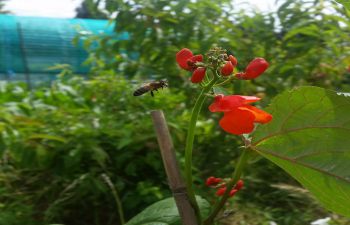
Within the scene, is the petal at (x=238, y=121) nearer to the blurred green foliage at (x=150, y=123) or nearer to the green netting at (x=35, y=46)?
the blurred green foliage at (x=150, y=123)

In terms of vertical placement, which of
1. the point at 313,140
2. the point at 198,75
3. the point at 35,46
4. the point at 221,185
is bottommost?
the point at 35,46

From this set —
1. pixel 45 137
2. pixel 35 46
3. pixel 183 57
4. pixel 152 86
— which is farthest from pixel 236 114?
pixel 35 46

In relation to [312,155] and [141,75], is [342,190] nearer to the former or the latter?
[312,155]

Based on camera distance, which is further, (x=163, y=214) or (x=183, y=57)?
(x=163, y=214)

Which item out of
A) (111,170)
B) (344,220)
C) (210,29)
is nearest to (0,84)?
(111,170)

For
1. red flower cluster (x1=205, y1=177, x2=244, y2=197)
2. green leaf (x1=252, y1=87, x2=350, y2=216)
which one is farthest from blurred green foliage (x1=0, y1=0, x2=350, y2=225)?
green leaf (x1=252, y1=87, x2=350, y2=216)

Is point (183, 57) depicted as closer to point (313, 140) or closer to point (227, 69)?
point (227, 69)
